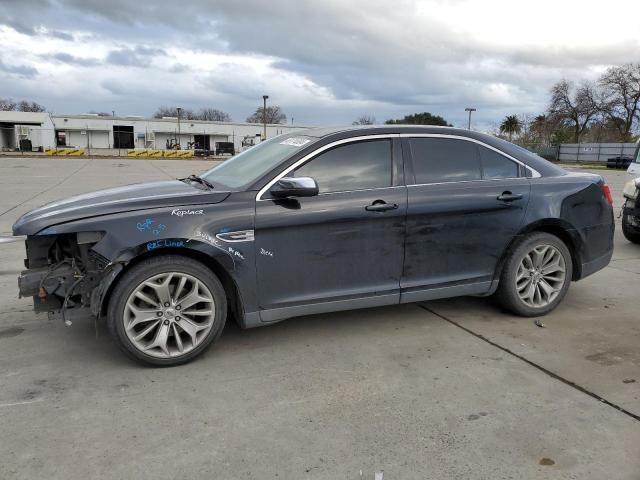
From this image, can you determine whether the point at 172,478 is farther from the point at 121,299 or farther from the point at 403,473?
the point at 121,299

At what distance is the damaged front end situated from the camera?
3.53 m

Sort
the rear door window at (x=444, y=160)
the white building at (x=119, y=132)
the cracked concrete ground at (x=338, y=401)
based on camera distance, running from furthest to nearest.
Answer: the white building at (x=119, y=132) < the rear door window at (x=444, y=160) < the cracked concrete ground at (x=338, y=401)

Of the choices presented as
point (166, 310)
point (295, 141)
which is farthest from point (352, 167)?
point (166, 310)

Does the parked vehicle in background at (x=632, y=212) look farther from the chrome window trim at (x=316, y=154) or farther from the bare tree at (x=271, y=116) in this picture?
the bare tree at (x=271, y=116)

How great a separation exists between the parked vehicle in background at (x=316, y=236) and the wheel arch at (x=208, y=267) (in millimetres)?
11

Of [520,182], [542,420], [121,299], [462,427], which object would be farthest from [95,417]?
[520,182]

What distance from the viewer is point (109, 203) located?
3.76m

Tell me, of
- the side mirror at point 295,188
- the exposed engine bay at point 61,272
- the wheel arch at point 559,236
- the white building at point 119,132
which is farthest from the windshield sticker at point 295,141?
the white building at point 119,132

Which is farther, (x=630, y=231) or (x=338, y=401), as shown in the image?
(x=630, y=231)

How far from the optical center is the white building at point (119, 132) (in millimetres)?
65688

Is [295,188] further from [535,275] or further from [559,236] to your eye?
[559,236]

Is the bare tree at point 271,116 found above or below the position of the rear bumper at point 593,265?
above

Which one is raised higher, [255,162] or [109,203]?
[255,162]

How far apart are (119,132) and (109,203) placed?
66.8m
